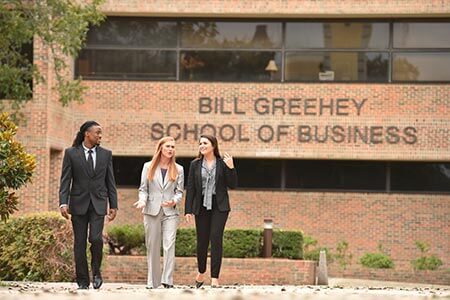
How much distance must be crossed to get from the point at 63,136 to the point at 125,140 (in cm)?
178

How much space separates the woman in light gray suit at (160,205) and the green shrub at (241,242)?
24.1ft

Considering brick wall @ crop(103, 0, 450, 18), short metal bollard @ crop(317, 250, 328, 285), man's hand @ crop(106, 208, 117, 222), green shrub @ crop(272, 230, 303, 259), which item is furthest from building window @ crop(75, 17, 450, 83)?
man's hand @ crop(106, 208, 117, 222)

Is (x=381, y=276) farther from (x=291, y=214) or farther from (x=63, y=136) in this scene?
(x=63, y=136)

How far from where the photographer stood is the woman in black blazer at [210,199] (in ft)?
51.4

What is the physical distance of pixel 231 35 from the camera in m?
31.4

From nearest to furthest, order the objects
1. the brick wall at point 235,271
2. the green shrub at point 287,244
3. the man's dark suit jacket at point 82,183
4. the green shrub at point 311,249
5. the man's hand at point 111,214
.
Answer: the man's hand at point 111,214
the man's dark suit jacket at point 82,183
the brick wall at point 235,271
the green shrub at point 287,244
the green shrub at point 311,249

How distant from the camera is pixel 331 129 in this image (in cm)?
3089

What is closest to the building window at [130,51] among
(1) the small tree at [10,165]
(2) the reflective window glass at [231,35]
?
(2) the reflective window glass at [231,35]

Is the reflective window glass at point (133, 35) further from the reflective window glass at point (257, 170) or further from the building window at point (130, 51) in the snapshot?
the reflective window glass at point (257, 170)

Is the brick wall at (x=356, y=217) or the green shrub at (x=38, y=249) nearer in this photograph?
the green shrub at (x=38, y=249)

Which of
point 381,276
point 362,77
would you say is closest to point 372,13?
point 362,77

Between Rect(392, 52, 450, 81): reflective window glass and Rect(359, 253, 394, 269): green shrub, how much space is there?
4488 mm

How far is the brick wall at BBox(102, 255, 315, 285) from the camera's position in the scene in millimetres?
22344

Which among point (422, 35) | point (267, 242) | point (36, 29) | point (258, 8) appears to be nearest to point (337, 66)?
point (422, 35)
